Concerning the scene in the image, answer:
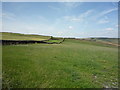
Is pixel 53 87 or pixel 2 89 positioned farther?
pixel 53 87

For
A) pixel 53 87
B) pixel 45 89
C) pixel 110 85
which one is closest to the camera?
pixel 45 89

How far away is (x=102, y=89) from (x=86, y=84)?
1.12m

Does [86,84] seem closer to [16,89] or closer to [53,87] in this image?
[53,87]

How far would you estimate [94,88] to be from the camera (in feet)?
21.8

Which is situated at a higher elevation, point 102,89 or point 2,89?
point 2,89

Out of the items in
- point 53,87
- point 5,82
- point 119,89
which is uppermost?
point 5,82

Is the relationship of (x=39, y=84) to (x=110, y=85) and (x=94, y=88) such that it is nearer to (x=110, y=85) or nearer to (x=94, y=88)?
(x=94, y=88)

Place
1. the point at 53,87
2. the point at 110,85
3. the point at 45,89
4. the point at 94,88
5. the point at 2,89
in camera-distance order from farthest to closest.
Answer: the point at 110,85, the point at 94,88, the point at 53,87, the point at 45,89, the point at 2,89

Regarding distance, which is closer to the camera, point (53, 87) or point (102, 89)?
point (53, 87)

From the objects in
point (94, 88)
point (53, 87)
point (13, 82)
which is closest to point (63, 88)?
point (53, 87)

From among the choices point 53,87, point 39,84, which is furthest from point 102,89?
point 39,84

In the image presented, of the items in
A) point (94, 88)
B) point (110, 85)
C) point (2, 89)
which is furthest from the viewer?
point (110, 85)

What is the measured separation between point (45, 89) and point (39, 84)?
0.75 meters

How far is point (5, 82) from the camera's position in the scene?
19.7ft
